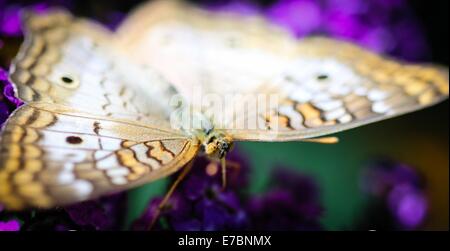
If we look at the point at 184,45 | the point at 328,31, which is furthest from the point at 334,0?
the point at 184,45

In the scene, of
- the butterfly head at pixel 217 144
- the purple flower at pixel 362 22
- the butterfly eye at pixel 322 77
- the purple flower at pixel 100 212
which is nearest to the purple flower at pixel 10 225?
the purple flower at pixel 100 212

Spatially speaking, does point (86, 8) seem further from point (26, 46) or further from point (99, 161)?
point (99, 161)

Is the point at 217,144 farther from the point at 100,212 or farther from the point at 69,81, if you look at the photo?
the point at 69,81

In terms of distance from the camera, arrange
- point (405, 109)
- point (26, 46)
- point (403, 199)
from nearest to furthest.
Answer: point (405, 109)
point (26, 46)
point (403, 199)

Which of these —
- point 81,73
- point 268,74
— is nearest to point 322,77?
point 268,74

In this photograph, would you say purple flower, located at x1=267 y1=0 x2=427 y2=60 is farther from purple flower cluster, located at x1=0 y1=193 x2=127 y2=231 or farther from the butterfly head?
purple flower cluster, located at x1=0 y1=193 x2=127 y2=231

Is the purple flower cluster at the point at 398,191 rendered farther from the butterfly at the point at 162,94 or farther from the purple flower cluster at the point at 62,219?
the purple flower cluster at the point at 62,219
